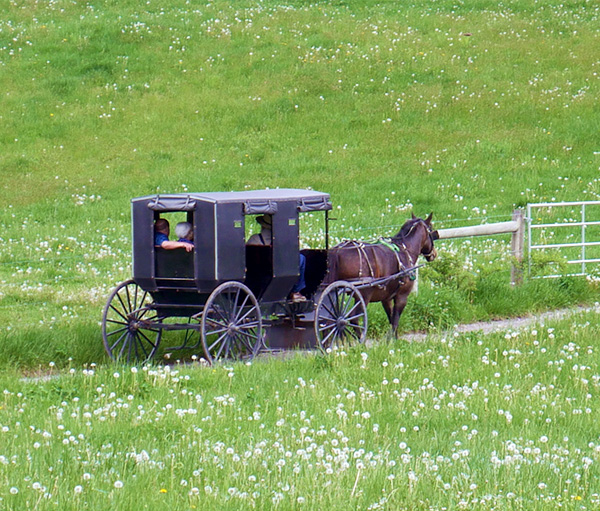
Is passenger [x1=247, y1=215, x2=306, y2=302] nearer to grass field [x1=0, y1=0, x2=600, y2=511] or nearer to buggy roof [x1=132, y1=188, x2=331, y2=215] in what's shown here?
buggy roof [x1=132, y1=188, x2=331, y2=215]

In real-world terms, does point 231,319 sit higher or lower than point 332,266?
lower

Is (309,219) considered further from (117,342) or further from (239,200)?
(239,200)

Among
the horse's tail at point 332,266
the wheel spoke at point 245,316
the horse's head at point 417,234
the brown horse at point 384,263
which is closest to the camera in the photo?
the wheel spoke at point 245,316

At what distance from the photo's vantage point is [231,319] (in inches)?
393

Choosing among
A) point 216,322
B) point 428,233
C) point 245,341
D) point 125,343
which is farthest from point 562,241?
point 125,343

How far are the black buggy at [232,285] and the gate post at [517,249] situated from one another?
4301 millimetres

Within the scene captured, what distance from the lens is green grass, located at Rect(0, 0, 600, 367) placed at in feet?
55.6

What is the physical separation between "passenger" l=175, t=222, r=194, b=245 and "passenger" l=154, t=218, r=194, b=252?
121 millimetres

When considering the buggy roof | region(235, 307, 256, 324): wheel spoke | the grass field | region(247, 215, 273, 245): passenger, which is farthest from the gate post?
region(235, 307, 256, 324): wheel spoke

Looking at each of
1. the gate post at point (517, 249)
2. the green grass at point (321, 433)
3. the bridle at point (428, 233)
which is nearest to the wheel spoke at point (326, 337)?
the green grass at point (321, 433)

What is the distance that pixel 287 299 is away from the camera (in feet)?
36.0

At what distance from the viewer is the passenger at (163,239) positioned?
986cm

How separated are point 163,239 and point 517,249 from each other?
23.6ft

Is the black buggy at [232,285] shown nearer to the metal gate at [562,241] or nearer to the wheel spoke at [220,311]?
the wheel spoke at [220,311]
